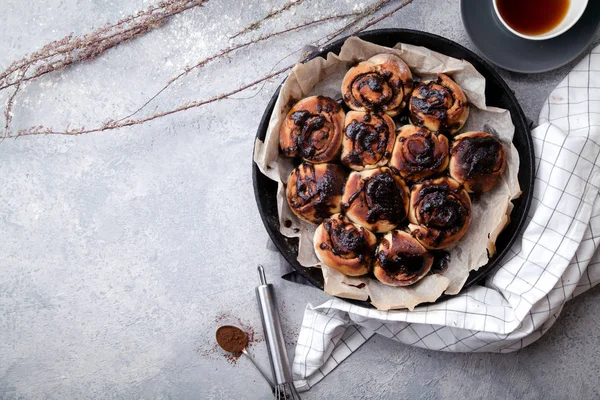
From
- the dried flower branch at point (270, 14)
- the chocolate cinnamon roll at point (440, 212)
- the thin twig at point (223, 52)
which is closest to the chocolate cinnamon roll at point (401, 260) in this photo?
the chocolate cinnamon roll at point (440, 212)

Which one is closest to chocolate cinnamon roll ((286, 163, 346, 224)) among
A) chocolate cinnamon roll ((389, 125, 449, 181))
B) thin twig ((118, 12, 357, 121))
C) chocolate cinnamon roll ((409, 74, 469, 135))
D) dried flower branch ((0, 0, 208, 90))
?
chocolate cinnamon roll ((389, 125, 449, 181))

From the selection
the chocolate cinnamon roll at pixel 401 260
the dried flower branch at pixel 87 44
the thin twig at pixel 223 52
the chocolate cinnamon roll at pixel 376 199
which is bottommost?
the chocolate cinnamon roll at pixel 401 260

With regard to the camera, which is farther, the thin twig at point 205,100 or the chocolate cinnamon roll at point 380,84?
the thin twig at point 205,100

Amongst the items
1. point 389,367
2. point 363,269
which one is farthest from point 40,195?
point 389,367

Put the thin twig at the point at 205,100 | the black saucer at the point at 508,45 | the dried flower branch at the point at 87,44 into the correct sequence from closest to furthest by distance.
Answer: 1. the black saucer at the point at 508,45
2. the thin twig at the point at 205,100
3. the dried flower branch at the point at 87,44

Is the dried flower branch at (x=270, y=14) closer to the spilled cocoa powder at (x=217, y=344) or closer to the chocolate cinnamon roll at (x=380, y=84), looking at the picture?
the chocolate cinnamon roll at (x=380, y=84)

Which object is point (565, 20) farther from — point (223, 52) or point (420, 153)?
point (223, 52)

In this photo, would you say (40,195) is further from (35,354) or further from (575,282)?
(575,282)

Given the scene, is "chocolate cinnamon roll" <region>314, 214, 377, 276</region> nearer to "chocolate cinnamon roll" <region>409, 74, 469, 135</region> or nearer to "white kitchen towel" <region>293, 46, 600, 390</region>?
"white kitchen towel" <region>293, 46, 600, 390</region>
